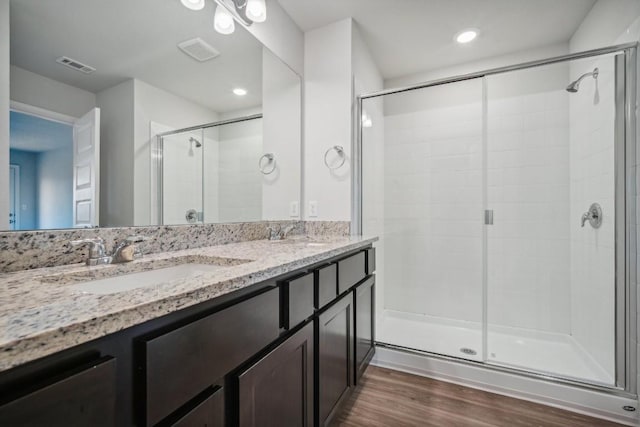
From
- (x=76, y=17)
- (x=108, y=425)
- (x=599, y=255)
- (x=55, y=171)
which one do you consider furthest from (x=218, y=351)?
(x=599, y=255)

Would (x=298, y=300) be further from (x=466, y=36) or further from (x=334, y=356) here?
(x=466, y=36)

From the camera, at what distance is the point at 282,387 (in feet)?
2.91

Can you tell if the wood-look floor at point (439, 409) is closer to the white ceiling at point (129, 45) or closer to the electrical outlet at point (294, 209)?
the electrical outlet at point (294, 209)

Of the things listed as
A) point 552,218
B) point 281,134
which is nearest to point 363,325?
point 281,134

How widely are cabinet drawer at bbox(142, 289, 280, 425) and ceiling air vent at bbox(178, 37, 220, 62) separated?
123cm

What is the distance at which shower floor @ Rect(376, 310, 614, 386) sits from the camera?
179 centimetres

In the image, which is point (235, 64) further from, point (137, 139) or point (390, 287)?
point (390, 287)

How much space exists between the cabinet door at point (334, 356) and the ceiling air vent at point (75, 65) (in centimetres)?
118

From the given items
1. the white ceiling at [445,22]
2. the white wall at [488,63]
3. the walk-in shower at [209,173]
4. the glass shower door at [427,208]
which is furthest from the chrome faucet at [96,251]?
the white wall at [488,63]

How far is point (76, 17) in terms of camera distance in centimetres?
93

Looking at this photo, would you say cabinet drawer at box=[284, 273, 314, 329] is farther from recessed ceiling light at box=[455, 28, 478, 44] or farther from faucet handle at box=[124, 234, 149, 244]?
recessed ceiling light at box=[455, 28, 478, 44]

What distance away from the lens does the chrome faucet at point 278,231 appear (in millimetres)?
1833

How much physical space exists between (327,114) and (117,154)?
1433 mm

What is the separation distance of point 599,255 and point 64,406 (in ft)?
8.47
